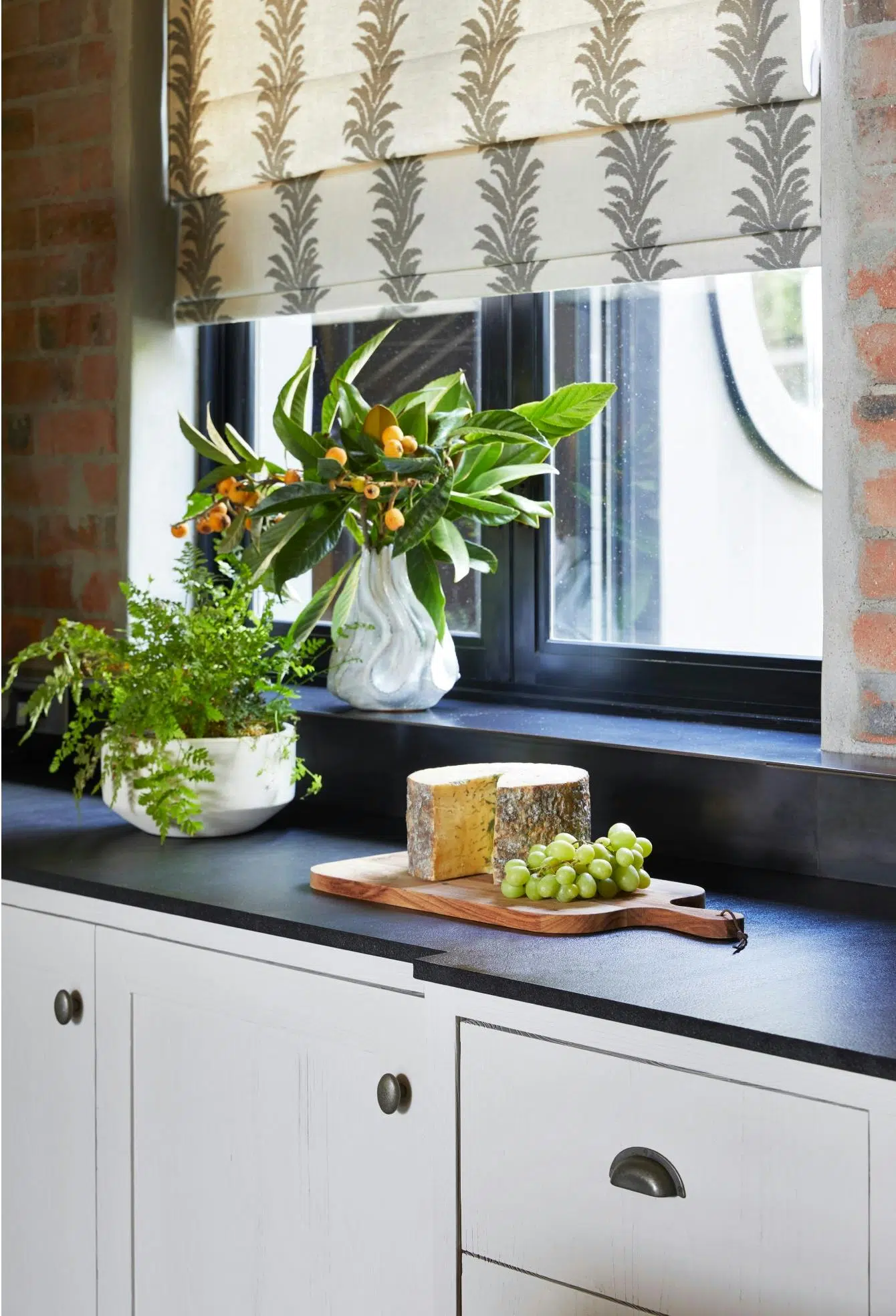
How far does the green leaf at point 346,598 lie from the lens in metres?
2.16

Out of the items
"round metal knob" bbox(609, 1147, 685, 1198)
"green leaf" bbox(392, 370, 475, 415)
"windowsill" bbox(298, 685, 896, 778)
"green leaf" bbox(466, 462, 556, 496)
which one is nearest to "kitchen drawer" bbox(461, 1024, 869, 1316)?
"round metal knob" bbox(609, 1147, 685, 1198)

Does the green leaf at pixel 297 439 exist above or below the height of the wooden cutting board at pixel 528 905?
above

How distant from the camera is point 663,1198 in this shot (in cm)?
121

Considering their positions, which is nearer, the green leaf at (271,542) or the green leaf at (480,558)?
the green leaf at (271,542)

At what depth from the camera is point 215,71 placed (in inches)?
98.5

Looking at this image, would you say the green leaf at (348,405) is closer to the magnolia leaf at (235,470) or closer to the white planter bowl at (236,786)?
the magnolia leaf at (235,470)

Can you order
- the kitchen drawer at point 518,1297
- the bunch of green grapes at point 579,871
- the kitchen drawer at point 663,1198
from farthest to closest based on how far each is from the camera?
the bunch of green grapes at point 579,871 → the kitchen drawer at point 518,1297 → the kitchen drawer at point 663,1198

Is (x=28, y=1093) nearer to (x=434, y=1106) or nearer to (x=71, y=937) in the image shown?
(x=71, y=937)

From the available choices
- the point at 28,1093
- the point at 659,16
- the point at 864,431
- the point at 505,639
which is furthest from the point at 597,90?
the point at 28,1093

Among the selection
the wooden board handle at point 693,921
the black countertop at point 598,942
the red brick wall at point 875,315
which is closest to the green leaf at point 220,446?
the black countertop at point 598,942

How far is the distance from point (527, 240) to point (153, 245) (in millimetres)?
794

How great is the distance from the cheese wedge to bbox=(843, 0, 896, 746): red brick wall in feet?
1.46

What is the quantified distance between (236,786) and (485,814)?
42cm

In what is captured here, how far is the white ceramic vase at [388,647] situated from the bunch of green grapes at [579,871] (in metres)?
0.68
